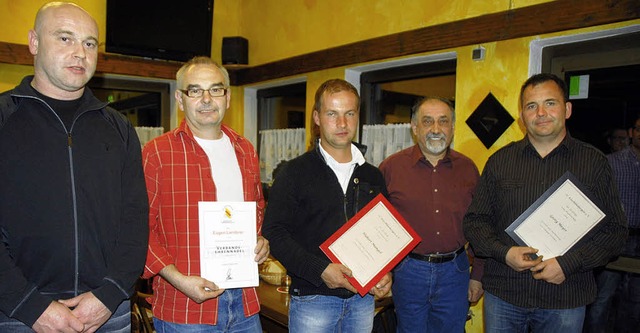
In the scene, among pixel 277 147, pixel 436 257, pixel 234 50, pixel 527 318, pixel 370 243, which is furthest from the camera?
pixel 277 147

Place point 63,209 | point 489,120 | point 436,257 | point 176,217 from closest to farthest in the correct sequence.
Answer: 1. point 63,209
2. point 176,217
3. point 436,257
4. point 489,120

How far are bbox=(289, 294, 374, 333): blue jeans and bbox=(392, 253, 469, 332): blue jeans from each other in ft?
1.37

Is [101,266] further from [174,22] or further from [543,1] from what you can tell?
[174,22]

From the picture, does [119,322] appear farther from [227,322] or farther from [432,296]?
[432,296]

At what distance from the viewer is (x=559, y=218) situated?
2035 mm

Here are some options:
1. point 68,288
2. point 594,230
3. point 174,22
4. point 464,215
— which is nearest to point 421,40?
point 464,215

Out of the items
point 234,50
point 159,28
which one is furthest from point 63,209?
point 234,50

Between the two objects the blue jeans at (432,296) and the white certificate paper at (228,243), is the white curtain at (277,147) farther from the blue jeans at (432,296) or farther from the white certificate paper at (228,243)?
the white certificate paper at (228,243)

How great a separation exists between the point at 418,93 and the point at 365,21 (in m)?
0.78

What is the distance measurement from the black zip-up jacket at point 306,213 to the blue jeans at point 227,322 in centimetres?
23

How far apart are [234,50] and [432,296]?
378cm

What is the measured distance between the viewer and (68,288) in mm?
1528

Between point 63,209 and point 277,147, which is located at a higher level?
point 277,147

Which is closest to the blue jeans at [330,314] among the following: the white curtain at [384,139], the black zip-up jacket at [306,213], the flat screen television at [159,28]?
the black zip-up jacket at [306,213]
